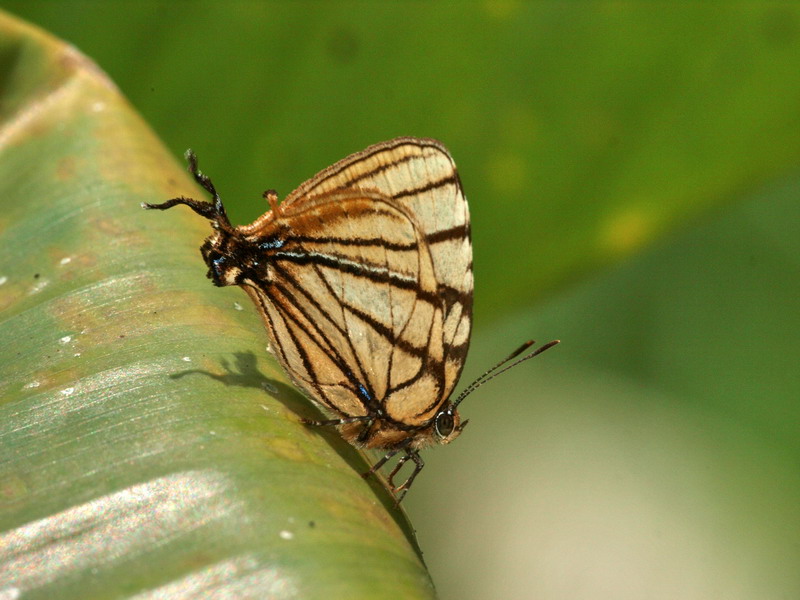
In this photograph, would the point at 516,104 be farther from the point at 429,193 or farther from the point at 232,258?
the point at 232,258

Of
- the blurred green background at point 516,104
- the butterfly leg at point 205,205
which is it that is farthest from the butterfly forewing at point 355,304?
the blurred green background at point 516,104

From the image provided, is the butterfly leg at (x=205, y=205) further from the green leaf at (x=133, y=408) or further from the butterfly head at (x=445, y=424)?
the butterfly head at (x=445, y=424)

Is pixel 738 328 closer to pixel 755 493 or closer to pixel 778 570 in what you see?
pixel 755 493

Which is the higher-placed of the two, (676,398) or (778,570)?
(676,398)

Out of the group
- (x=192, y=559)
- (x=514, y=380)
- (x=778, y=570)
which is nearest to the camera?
(x=192, y=559)

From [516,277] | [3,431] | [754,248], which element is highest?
[754,248]

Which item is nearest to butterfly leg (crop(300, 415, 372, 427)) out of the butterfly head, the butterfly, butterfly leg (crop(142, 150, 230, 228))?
the butterfly

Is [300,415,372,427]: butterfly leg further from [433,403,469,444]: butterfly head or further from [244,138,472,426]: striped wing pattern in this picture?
[433,403,469,444]: butterfly head

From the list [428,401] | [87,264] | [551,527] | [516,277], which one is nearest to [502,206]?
[516,277]
